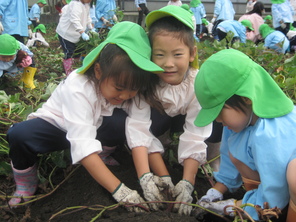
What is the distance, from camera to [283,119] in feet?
3.95

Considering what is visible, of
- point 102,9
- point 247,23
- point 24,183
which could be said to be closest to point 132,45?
point 24,183

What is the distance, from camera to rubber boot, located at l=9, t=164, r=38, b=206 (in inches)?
65.5

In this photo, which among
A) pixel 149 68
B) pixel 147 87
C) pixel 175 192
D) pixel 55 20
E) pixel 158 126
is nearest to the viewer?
pixel 149 68

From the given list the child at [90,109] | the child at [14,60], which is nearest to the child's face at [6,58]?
the child at [14,60]

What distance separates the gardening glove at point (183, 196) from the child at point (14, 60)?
2377 mm

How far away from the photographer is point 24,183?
5.53ft

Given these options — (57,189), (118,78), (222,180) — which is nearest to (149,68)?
(118,78)

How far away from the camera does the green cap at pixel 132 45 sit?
1.39 m

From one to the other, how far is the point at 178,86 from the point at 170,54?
230 millimetres

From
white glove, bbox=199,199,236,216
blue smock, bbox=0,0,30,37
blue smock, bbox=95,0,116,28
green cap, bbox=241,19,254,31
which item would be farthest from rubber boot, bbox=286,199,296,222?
blue smock, bbox=95,0,116,28

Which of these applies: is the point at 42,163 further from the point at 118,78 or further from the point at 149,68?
the point at 149,68

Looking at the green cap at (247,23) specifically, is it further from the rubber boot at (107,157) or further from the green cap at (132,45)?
the green cap at (132,45)

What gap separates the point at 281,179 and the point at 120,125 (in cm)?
90

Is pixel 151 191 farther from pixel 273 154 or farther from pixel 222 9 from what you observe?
pixel 222 9
